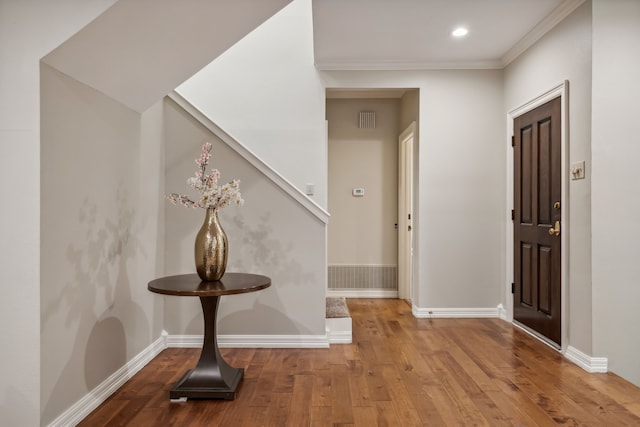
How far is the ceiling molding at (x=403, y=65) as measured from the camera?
4.45 metres

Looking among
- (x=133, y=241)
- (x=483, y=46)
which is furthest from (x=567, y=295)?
(x=133, y=241)

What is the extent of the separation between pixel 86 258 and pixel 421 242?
122 inches

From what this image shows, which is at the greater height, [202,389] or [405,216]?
[405,216]

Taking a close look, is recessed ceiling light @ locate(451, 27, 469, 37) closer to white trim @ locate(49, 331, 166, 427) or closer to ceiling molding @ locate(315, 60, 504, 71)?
ceiling molding @ locate(315, 60, 504, 71)

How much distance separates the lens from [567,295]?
3248 millimetres

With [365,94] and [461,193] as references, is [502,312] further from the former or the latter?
[365,94]

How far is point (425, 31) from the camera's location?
373 cm

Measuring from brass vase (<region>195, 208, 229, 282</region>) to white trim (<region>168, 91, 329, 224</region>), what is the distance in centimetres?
89

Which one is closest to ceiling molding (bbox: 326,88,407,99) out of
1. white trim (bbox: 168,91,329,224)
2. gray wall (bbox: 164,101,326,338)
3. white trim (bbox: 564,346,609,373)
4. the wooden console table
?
white trim (bbox: 168,91,329,224)

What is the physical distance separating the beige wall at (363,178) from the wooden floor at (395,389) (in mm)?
2018

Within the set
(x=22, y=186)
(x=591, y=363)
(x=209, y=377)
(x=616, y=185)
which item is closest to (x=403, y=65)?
(x=616, y=185)

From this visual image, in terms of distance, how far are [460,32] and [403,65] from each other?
81cm

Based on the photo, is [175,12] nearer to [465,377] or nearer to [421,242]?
[465,377]

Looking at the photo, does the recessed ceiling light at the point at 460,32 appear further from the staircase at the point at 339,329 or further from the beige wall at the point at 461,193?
the staircase at the point at 339,329
